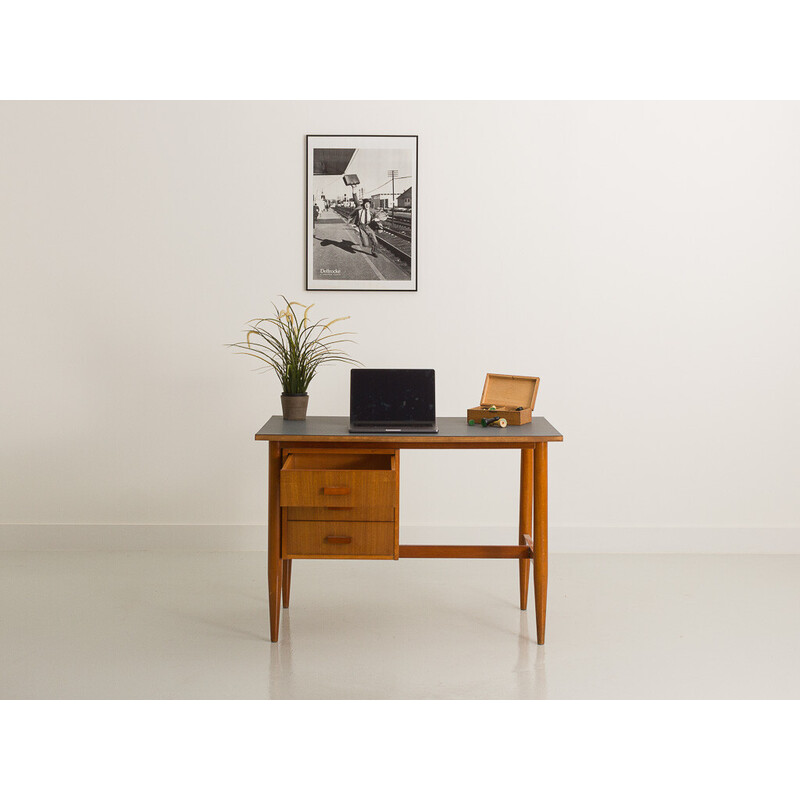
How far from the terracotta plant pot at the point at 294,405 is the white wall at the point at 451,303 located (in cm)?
100

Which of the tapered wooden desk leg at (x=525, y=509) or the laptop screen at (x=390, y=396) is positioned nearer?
the laptop screen at (x=390, y=396)

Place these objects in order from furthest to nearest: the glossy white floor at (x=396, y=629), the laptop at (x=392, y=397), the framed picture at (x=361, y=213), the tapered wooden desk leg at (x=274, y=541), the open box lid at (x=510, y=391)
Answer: the framed picture at (x=361, y=213), the open box lid at (x=510, y=391), the laptop at (x=392, y=397), the tapered wooden desk leg at (x=274, y=541), the glossy white floor at (x=396, y=629)

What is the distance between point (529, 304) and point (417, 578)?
148cm

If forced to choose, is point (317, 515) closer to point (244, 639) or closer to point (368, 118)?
point (244, 639)

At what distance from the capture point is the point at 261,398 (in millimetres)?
4562

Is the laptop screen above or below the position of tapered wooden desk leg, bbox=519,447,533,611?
above

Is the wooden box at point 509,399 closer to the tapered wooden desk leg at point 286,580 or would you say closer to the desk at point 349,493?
the desk at point 349,493

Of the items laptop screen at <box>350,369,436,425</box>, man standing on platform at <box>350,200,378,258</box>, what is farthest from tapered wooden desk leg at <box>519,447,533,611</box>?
man standing on platform at <box>350,200,378,258</box>

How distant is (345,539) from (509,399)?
0.90m

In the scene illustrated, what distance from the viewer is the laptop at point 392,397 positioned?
3.39m

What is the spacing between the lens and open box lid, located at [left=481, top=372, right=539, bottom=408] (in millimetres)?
3498

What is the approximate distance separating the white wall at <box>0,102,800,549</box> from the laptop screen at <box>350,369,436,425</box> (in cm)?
113

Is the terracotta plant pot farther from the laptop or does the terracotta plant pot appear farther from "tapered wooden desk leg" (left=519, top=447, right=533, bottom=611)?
"tapered wooden desk leg" (left=519, top=447, right=533, bottom=611)

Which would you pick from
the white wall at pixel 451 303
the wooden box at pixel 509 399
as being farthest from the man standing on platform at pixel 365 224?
the wooden box at pixel 509 399
